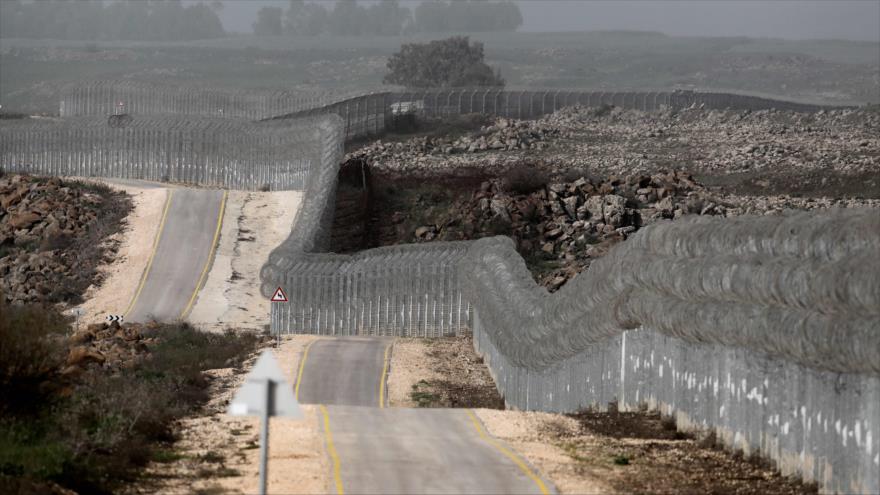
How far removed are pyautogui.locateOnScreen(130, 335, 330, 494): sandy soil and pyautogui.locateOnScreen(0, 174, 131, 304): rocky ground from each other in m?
39.6

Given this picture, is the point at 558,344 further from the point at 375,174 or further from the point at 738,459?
the point at 375,174

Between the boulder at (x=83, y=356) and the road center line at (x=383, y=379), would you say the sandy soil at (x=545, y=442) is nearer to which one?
the road center line at (x=383, y=379)

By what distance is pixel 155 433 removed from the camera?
2430 cm

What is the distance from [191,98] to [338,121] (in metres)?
39.6

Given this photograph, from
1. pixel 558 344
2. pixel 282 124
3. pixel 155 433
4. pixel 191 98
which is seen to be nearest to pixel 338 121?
pixel 282 124

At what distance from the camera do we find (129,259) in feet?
235

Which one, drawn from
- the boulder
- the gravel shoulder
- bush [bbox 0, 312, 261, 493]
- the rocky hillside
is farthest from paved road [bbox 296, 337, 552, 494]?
the rocky hillside

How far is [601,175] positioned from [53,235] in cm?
2996

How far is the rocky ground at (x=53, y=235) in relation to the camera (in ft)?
222

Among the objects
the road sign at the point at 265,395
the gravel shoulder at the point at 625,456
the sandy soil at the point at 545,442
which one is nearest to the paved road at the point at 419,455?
the sandy soil at the point at 545,442

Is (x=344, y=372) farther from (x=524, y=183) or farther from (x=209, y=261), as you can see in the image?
(x=524, y=183)

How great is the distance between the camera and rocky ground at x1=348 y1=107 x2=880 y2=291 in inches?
2653

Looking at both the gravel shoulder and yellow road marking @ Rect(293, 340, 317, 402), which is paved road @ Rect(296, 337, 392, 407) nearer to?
yellow road marking @ Rect(293, 340, 317, 402)

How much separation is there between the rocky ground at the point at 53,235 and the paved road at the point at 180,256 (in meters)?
2.20
